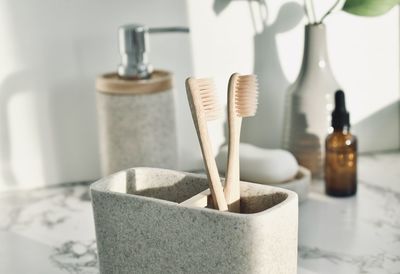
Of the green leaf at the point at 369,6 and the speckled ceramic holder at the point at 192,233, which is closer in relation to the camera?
the speckled ceramic holder at the point at 192,233

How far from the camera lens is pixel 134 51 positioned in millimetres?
766

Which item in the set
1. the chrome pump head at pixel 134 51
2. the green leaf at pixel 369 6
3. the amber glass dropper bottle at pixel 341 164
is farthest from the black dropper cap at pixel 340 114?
the chrome pump head at pixel 134 51

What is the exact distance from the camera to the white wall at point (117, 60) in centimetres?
83

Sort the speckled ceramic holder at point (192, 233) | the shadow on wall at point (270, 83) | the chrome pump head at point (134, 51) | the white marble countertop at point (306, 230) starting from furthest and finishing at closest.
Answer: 1. the shadow on wall at point (270, 83)
2. the chrome pump head at point (134, 51)
3. the white marble countertop at point (306, 230)
4. the speckled ceramic holder at point (192, 233)

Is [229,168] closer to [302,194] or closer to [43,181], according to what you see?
[302,194]

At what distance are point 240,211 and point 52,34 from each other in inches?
16.2

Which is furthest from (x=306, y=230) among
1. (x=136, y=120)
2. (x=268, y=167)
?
(x=136, y=120)

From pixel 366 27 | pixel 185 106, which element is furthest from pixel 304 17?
pixel 185 106

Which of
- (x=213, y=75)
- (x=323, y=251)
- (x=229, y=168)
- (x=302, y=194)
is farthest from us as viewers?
(x=213, y=75)

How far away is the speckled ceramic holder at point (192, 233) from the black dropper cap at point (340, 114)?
29cm

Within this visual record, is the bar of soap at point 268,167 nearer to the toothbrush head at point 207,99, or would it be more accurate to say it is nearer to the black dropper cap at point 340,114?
the black dropper cap at point 340,114

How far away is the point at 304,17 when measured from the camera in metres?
0.90

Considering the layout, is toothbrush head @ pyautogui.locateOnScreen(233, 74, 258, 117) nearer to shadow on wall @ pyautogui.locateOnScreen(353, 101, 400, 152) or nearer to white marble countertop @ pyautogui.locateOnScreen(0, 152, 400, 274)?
white marble countertop @ pyautogui.locateOnScreen(0, 152, 400, 274)

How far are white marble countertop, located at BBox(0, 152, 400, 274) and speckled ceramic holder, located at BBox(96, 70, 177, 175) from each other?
0.28ft
